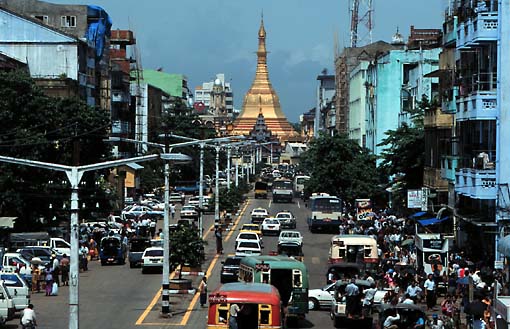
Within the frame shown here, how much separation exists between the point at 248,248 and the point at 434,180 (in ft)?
31.3

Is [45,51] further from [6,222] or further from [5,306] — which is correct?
[5,306]

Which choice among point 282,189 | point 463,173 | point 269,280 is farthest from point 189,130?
point 269,280

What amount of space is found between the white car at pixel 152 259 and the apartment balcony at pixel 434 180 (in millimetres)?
13376

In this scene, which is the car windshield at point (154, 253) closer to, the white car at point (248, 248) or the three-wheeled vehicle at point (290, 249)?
the white car at point (248, 248)

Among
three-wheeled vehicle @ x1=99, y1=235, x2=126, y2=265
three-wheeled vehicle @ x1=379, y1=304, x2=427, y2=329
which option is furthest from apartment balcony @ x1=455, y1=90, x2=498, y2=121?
three-wheeled vehicle @ x1=99, y1=235, x2=126, y2=265

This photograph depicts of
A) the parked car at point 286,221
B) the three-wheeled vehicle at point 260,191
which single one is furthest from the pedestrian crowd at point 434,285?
the three-wheeled vehicle at point 260,191

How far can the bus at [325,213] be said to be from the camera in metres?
77.2

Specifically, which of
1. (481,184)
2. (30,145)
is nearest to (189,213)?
(30,145)

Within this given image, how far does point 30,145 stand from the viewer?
6419cm

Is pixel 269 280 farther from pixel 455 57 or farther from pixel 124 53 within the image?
pixel 124 53

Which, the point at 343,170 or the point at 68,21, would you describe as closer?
the point at 343,170

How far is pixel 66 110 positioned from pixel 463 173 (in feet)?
104

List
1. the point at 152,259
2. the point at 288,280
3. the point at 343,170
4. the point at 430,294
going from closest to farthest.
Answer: the point at 288,280 → the point at 430,294 → the point at 152,259 → the point at 343,170

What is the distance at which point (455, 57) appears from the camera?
182ft
